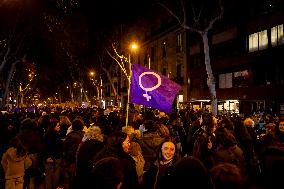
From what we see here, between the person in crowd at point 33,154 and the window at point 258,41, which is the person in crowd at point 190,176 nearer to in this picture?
the person in crowd at point 33,154

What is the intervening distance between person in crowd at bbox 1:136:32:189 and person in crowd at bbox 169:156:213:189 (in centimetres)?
479

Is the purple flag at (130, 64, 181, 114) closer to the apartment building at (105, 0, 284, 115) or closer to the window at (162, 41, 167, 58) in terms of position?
the apartment building at (105, 0, 284, 115)

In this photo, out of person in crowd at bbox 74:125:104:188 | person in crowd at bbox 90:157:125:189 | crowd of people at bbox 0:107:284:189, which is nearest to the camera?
person in crowd at bbox 90:157:125:189

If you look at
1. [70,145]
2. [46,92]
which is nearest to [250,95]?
[70,145]

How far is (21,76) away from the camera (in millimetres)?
56000

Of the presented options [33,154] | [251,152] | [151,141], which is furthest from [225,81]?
[151,141]

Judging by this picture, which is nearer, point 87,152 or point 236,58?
point 87,152

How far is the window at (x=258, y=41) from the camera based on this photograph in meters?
33.7

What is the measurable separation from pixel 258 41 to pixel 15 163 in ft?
97.6

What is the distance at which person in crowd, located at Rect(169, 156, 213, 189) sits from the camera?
3.51 metres

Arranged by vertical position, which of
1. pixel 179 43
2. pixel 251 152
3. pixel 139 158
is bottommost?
pixel 251 152

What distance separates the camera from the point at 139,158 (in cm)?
687

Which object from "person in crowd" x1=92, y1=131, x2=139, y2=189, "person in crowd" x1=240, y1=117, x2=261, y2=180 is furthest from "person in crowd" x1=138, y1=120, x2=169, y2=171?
"person in crowd" x1=240, y1=117, x2=261, y2=180

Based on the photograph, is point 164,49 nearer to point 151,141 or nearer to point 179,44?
point 179,44
